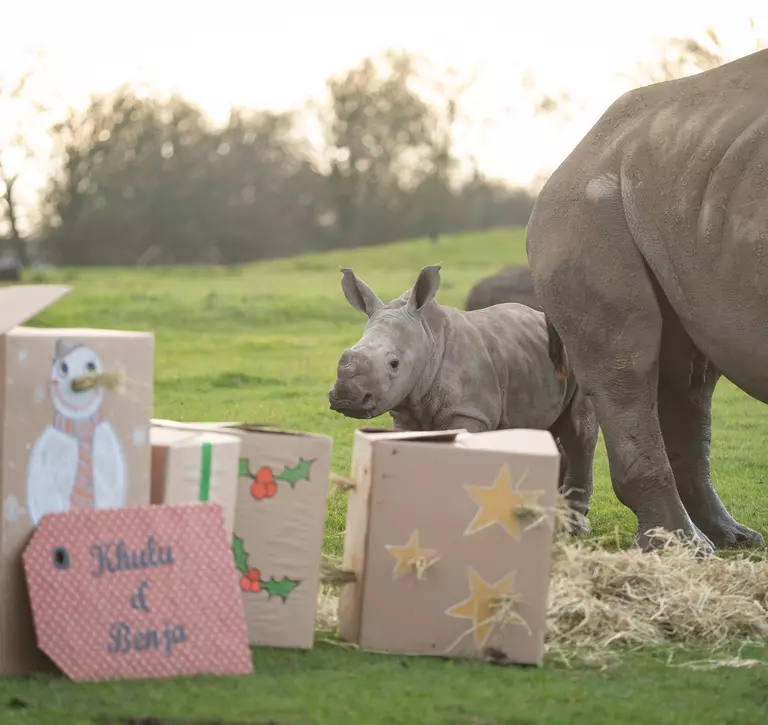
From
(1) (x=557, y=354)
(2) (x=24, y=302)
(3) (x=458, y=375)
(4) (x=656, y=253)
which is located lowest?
(3) (x=458, y=375)

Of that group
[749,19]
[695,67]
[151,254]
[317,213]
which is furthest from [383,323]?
[317,213]

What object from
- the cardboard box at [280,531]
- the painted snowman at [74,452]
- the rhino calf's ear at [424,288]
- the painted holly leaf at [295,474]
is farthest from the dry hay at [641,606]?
the rhino calf's ear at [424,288]

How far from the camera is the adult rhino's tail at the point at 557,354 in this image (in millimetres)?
6766

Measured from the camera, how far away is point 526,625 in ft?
14.0

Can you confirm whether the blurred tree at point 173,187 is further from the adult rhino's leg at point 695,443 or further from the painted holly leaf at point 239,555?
the painted holly leaf at point 239,555

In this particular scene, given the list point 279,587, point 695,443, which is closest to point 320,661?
point 279,587

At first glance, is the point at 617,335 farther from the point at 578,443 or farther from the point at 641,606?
the point at 641,606

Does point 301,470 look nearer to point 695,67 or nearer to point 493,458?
point 493,458

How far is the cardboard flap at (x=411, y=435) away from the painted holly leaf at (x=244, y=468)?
389 millimetres

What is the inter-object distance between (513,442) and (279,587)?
2.81 ft

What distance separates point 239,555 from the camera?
441 centimetres

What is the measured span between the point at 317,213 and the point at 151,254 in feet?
23.8

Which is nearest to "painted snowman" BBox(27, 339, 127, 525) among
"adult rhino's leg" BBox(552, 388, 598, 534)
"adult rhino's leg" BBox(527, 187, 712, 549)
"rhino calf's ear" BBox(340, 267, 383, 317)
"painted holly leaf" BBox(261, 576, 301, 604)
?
"painted holly leaf" BBox(261, 576, 301, 604)

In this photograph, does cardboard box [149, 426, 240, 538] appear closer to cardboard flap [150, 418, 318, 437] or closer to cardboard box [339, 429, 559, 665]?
cardboard flap [150, 418, 318, 437]
